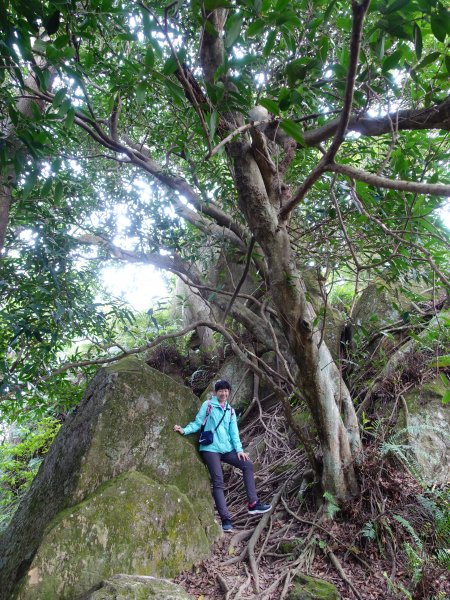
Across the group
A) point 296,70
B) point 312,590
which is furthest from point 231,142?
point 312,590

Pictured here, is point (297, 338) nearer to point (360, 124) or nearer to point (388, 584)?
point (360, 124)

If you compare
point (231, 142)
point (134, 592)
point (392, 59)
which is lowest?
point (134, 592)

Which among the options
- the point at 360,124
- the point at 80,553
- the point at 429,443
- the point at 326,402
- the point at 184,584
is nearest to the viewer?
the point at 360,124

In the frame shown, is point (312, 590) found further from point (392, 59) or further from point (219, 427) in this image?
point (392, 59)

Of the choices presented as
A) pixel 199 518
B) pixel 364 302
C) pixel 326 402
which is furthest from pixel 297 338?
pixel 364 302

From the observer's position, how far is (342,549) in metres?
3.72

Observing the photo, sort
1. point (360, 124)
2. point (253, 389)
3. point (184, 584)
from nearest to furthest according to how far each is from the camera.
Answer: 1. point (360, 124)
2. point (184, 584)
3. point (253, 389)

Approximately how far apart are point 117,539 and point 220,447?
58.2 inches

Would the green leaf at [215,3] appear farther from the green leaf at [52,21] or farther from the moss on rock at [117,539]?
the moss on rock at [117,539]

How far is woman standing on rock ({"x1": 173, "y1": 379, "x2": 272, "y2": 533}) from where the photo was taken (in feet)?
14.4

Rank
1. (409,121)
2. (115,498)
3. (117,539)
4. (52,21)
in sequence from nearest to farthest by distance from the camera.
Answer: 1. (52,21)
2. (409,121)
3. (117,539)
4. (115,498)

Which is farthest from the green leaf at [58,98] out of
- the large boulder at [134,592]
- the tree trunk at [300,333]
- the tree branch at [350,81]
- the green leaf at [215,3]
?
the large boulder at [134,592]

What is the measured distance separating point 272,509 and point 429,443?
1870mm

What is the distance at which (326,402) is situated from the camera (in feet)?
13.1
